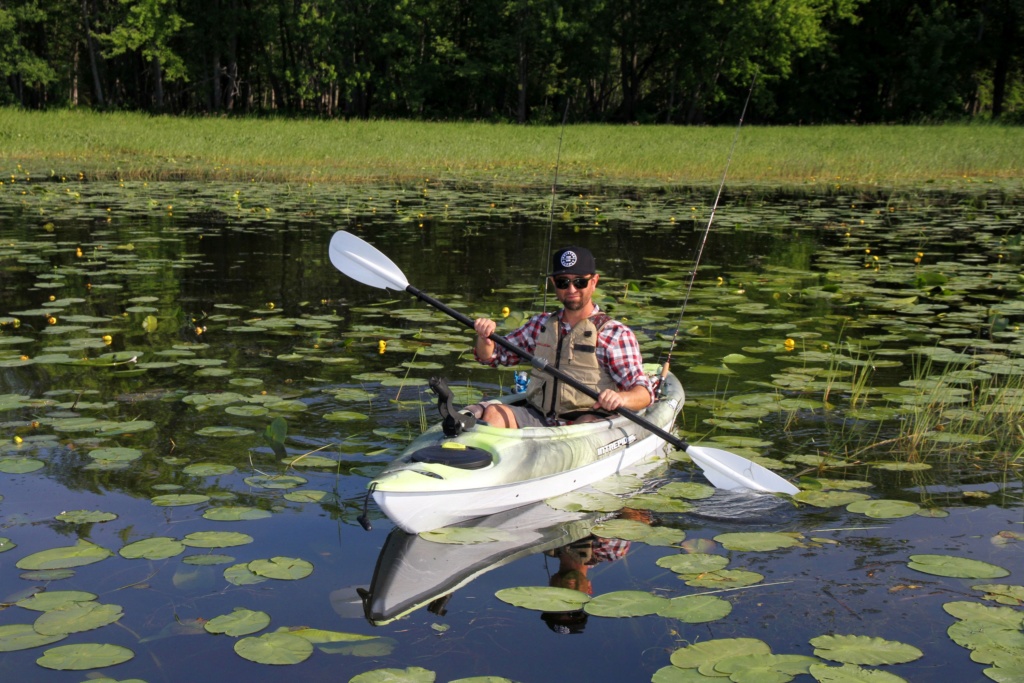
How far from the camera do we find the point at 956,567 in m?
3.94

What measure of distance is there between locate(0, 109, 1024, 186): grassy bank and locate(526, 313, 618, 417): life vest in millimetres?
14948

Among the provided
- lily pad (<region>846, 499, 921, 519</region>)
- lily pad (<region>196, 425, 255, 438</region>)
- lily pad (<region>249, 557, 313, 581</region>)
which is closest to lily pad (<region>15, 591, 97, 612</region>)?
lily pad (<region>249, 557, 313, 581</region>)

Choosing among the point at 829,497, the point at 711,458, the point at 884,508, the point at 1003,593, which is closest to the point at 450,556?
the point at 711,458

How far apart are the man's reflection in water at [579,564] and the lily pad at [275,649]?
0.83 meters

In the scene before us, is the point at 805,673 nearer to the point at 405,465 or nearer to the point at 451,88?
the point at 405,465

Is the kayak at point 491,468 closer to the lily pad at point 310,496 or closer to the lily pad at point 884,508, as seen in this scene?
the lily pad at point 310,496

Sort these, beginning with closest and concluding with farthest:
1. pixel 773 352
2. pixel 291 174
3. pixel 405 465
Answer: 1. pixel 405 465
2. pixel 773 352
3. pixel 291 174

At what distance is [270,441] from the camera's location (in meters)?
5.38

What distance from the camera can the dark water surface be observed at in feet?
11.7

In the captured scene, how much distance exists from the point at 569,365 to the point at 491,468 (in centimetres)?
95

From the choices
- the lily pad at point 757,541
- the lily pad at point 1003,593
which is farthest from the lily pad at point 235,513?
the lily pad at point 1003,593

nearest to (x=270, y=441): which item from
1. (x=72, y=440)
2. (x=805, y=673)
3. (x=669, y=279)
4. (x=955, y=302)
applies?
(x=72, y=440)

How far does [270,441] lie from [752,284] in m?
5.93

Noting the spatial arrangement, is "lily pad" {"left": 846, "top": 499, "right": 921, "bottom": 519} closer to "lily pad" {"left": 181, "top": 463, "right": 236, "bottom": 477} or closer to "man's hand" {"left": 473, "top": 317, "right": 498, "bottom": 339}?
"man's hand" {"left": 473, "top": 317, "right": 498, "bottom": 339}
